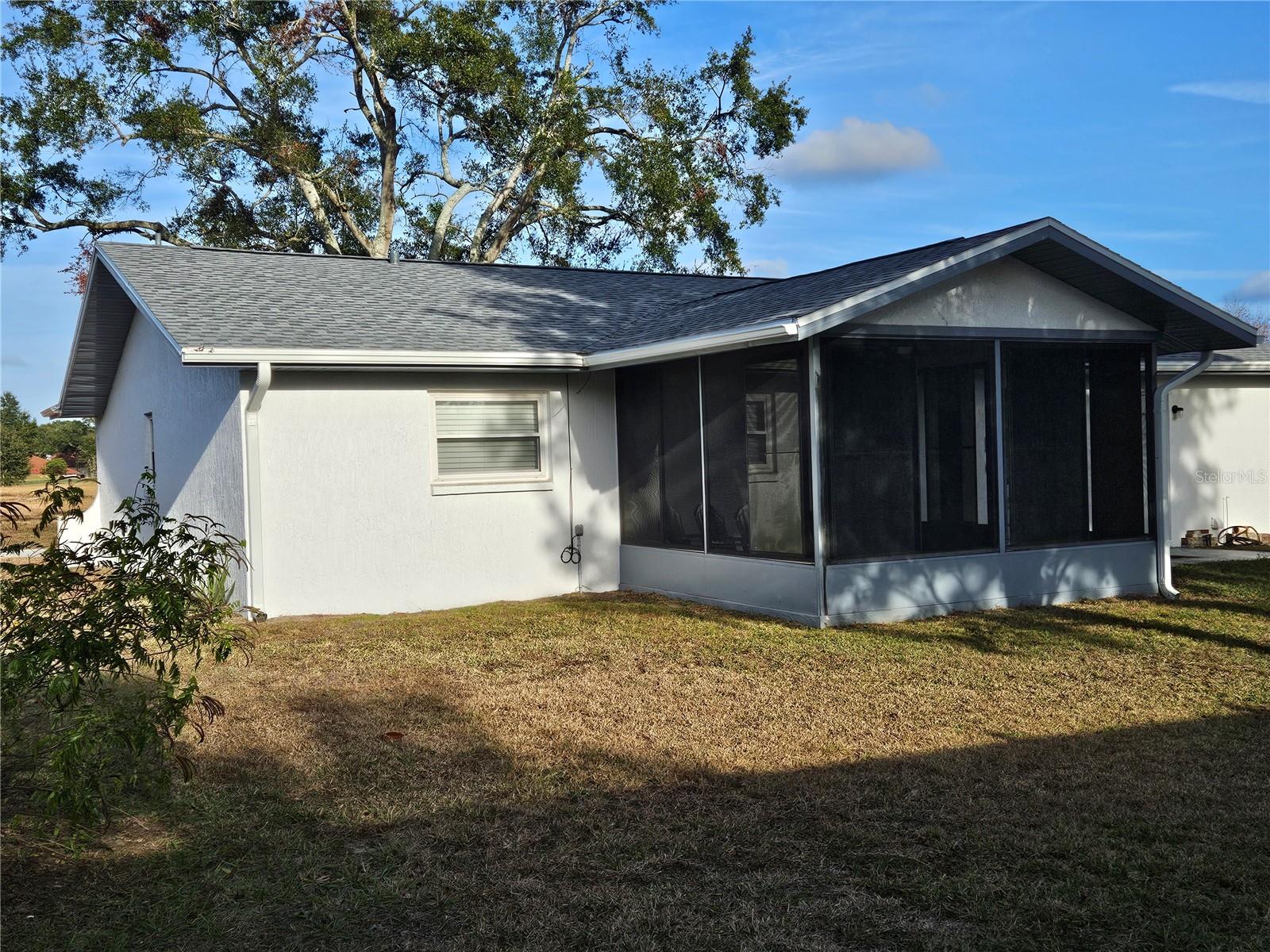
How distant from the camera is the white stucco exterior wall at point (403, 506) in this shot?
10461 mm

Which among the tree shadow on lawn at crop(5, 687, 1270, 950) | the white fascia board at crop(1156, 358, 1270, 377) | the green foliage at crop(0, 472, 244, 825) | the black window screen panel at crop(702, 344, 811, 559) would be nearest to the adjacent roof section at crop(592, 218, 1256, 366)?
the black window screen panel at crop(702, 344, 811, 559)

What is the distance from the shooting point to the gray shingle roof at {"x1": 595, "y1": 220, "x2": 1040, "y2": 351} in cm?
957

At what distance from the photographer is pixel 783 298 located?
10.6 meters

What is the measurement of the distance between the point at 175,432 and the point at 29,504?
804 centimetres

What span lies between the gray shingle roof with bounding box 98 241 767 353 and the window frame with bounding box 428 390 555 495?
0.50 m

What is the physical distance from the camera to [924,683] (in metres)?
7.41

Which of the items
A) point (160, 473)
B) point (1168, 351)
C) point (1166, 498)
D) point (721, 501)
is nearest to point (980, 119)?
point (1168, 351)

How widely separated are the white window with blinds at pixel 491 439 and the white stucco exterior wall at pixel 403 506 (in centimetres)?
10

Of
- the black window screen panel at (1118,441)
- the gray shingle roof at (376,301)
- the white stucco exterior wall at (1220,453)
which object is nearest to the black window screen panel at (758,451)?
the gray shingle roof at (376,301)

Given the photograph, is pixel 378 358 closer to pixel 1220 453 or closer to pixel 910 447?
pixel 910 447

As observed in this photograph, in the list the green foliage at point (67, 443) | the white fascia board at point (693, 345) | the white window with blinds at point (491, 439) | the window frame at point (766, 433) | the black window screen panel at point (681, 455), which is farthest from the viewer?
the green foliage at point (67, 443)

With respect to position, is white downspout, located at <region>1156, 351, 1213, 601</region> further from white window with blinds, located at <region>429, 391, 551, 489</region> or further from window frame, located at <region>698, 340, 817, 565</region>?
white window with blinds, located at <region>429, 391, 551, 489</region>

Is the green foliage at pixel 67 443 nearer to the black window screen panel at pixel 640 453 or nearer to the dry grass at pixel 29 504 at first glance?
the dry grass at pixel 29 504

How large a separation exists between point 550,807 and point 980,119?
1271 centimetres
